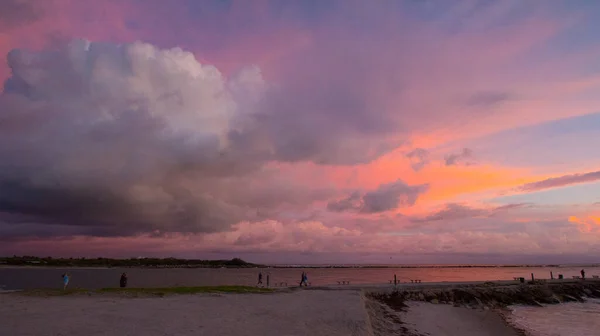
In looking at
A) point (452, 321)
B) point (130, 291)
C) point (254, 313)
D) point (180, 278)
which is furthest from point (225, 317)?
point (180, 278)

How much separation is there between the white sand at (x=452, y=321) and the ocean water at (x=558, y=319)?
2.54 m

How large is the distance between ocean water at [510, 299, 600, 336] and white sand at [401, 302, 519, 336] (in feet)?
8.33

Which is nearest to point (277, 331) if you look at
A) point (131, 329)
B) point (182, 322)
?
point (182, 322)

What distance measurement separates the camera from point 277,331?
2106cm

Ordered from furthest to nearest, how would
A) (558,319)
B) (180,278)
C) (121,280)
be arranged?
(180,278) < (121,280) < (558,319)

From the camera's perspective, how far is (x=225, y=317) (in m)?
24.8

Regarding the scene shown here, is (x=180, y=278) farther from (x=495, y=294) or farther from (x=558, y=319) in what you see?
(x=558, y=319)

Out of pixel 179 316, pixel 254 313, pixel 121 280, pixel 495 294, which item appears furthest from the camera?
pixel 495 294

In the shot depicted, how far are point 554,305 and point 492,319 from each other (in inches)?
1089

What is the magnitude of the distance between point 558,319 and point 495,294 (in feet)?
44.9

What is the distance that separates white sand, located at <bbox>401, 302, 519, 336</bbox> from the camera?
3061 centimetres

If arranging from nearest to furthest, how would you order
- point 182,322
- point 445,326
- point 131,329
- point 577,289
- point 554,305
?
point 131,329 → point 182,322 → point 445,326 → point 554,305 → point 577,289

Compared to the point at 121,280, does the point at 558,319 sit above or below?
below

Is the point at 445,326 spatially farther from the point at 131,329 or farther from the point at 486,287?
the point at 486,287
